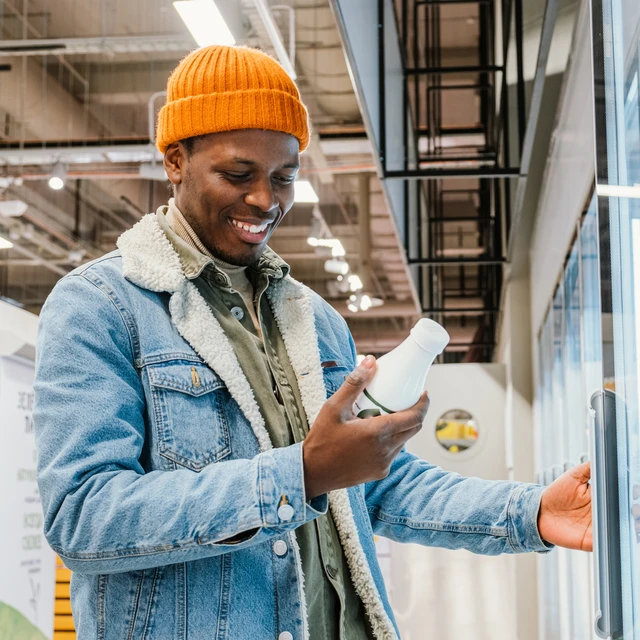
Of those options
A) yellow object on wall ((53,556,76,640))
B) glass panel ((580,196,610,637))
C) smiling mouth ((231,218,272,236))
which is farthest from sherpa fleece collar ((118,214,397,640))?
yellow object on wall ((53,556,76,640))

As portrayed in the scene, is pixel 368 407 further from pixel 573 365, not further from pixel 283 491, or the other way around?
pixel 573 365

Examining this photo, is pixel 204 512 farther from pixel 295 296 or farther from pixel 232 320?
pixel 295 296

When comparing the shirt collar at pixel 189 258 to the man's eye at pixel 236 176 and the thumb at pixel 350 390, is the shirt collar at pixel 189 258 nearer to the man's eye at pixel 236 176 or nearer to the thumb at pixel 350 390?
the man's eye at pixel 236 176

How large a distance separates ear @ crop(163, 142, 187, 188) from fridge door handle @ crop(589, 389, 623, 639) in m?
0.74

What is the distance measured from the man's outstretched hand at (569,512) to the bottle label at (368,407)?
1.15 feet

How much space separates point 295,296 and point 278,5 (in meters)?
5.05

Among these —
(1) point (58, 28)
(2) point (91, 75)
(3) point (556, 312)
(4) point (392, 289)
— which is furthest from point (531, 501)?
(4) point (392, 289)

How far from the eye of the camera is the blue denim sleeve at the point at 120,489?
1.14m

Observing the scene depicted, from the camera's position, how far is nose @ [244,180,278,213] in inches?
55.4

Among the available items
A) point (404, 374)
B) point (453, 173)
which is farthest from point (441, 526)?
point (453, 173)

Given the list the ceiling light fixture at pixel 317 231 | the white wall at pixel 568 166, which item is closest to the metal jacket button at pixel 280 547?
the white wall at pixel 568 166

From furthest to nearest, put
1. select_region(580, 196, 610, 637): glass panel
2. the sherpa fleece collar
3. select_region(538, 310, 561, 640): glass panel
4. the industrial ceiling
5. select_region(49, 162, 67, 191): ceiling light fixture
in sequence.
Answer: select_region(49, 162, 67, 191): ceiling light fixture < the industrial ceiling < select_region(538, 310, 561, 640): glass panel < select_region(580, 196, 610, 637): glass panel < the sherpa fleece collar

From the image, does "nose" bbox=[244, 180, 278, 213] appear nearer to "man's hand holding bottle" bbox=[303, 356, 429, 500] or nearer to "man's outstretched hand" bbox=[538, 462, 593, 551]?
"man's hand holding bottle" bbox=[303, 356, 429, 500]

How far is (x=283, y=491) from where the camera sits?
3.73 feet
